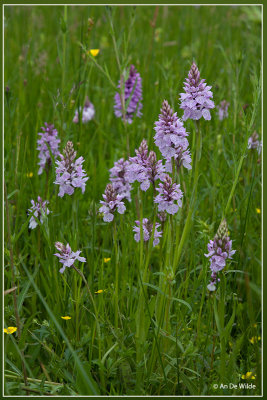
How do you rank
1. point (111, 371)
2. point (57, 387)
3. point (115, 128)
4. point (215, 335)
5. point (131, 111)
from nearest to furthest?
1. point (57, 387)
2. point (111, 371)
3. point (215, 335)
4. point (131, 111)
5. point (115, 128)

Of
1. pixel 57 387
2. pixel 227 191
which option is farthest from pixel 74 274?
pixel 227 191

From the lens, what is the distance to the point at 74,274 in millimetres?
1851

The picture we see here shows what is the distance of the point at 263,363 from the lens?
158cm

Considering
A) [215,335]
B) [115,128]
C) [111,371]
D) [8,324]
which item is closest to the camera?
[111,371]

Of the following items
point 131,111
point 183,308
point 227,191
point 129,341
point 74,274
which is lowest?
point 129,341

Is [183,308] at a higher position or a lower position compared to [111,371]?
higher

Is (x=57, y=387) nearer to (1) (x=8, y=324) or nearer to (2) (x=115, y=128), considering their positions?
(1) (x=8, y=324)

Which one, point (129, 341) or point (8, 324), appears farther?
point (8, 324)

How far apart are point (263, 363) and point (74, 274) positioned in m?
0.78

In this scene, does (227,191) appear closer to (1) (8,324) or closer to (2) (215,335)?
(2) (215,335)

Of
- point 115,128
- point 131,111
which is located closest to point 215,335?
point 131,111

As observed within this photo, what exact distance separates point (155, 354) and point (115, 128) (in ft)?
7.55

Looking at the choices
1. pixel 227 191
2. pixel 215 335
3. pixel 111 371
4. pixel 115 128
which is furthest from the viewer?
pixel 115 128

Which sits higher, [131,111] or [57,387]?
[131,111]
